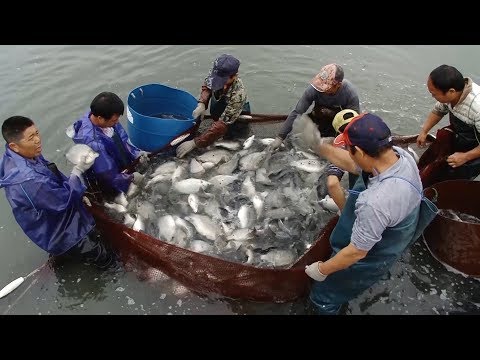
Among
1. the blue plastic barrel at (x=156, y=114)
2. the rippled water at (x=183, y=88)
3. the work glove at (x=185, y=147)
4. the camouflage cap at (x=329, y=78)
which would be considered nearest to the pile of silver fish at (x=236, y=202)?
the work glove at (x=185, y=147)

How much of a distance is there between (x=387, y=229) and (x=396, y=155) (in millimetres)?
580

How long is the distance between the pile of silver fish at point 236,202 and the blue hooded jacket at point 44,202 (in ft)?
1.97

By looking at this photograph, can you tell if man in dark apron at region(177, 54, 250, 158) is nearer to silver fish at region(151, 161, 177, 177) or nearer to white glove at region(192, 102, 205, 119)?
white glove at region(192, 102, 205, 119)

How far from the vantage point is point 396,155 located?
9.52ft

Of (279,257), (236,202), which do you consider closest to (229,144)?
(236,202)

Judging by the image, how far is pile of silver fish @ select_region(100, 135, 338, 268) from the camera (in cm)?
433

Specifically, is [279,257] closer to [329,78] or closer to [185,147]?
[185,147]

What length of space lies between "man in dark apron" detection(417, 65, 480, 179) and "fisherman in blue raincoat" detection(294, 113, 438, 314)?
1401mm

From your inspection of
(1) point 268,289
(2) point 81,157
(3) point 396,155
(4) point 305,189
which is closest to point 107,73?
(2) point 81,157

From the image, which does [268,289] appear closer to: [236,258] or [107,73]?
[236,258]

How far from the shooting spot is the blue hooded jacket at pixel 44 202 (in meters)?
3.51

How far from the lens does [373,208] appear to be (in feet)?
8.92

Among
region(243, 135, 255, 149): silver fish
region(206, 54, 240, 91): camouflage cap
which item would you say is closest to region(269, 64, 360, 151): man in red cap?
region(243, 135, 255, 149): silver fish

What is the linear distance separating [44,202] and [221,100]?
9.35ft
